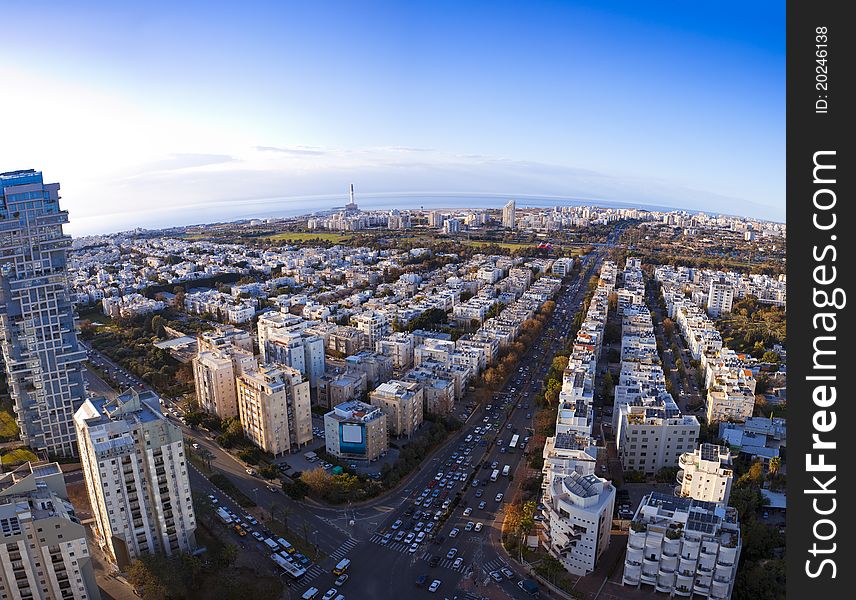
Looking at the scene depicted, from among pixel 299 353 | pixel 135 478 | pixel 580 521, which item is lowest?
pixel 580 521

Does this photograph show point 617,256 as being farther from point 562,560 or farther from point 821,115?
point 821,115

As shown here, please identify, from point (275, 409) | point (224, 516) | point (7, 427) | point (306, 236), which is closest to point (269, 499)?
point (224, 516)

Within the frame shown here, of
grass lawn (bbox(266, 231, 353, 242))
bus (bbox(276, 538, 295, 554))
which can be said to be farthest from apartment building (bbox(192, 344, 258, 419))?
grass lawn (bbox(266, 231, 353, 242))

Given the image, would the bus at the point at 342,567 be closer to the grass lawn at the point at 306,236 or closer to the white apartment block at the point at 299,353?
the white apartment block at the point at 299,353

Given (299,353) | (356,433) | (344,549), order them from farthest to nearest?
(299,353), (356,433), (344,549)

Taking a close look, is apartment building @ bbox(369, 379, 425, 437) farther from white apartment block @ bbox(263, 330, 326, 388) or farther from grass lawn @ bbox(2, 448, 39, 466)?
grass lawn @ bbox(2, 448, 39, 466)

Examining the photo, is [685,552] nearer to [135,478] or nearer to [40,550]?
[135,478]

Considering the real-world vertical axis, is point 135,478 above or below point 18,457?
above
